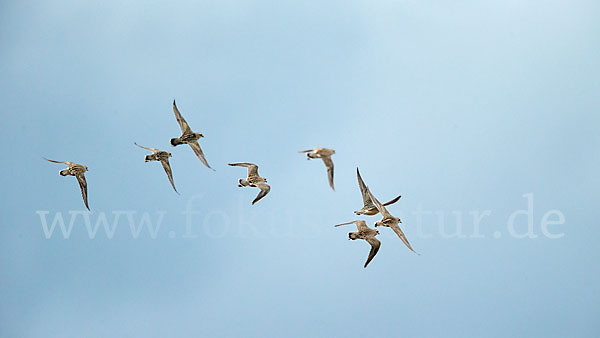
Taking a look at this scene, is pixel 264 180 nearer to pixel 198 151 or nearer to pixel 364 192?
pixel 198 151

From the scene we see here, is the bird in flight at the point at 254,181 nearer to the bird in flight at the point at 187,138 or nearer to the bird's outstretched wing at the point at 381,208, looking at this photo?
the bird in flight at the point at 187,138

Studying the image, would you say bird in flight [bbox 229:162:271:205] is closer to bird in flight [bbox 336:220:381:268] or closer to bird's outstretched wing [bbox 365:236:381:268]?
bird in flight [bbox 336:220:381:268]

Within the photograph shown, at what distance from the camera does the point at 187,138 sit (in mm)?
30156

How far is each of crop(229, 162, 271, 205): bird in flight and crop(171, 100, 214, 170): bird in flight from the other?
161cm

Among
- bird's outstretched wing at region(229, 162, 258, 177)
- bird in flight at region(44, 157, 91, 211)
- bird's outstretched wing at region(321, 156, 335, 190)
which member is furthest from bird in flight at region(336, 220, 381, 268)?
→ bird in flight at region(44, 157, 91, 211)

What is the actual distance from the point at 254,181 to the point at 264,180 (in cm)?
56

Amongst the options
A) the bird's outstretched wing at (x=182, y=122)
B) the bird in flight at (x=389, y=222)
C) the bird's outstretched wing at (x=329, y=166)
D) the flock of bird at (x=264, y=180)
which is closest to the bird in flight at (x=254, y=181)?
the flock of bird at (x=264, y=180)

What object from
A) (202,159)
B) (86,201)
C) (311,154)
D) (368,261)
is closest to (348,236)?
(368,261)

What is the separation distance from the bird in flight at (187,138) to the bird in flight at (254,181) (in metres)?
1.61

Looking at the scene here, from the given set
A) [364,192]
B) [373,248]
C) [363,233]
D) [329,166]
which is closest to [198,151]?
[329,166]

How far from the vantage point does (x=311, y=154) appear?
90.6 feet

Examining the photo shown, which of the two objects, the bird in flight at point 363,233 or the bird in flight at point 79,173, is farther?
the bird in flight at point 79,173

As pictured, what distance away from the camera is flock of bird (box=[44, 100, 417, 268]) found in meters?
28.1

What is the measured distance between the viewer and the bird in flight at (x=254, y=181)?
3078cm
